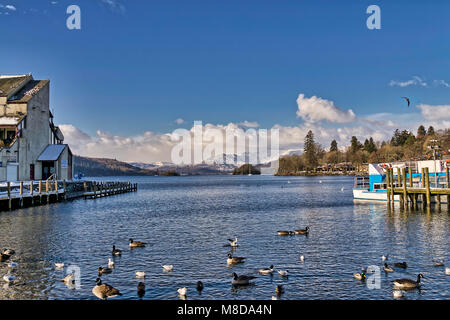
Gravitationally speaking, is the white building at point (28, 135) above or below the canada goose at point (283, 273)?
above

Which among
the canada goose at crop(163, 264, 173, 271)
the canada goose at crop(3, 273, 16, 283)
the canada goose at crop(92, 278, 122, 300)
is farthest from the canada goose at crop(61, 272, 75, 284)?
the canada goose at crop(163, 264, 173, 271)

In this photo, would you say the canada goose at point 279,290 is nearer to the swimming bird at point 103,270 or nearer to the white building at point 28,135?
the swimming bird at point 103,270

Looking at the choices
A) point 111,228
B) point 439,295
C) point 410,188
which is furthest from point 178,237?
point 410,188

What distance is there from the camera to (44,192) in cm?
6241

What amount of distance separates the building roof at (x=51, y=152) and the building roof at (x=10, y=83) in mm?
12252

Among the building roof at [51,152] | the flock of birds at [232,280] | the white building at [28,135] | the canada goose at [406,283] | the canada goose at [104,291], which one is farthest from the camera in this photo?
the building roof at [51,152]

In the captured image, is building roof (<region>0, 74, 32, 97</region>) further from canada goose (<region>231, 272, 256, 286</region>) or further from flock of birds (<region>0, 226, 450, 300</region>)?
canada goose (<region>231, 272, 256, 286</region>)

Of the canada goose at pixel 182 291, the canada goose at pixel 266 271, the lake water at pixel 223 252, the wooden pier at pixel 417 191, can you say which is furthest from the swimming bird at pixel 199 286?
the wooden pier at pixel 417 191

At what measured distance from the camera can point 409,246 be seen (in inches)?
1122

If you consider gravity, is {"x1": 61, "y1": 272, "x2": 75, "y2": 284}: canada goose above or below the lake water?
above

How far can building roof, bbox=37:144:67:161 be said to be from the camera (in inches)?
2881

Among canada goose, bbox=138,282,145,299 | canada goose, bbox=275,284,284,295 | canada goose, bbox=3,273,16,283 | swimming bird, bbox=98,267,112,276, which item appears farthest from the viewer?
swimming bird, bbox=98,267,112,276

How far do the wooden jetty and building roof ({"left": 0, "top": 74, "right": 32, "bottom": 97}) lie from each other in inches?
751

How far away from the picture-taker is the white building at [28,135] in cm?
6700
